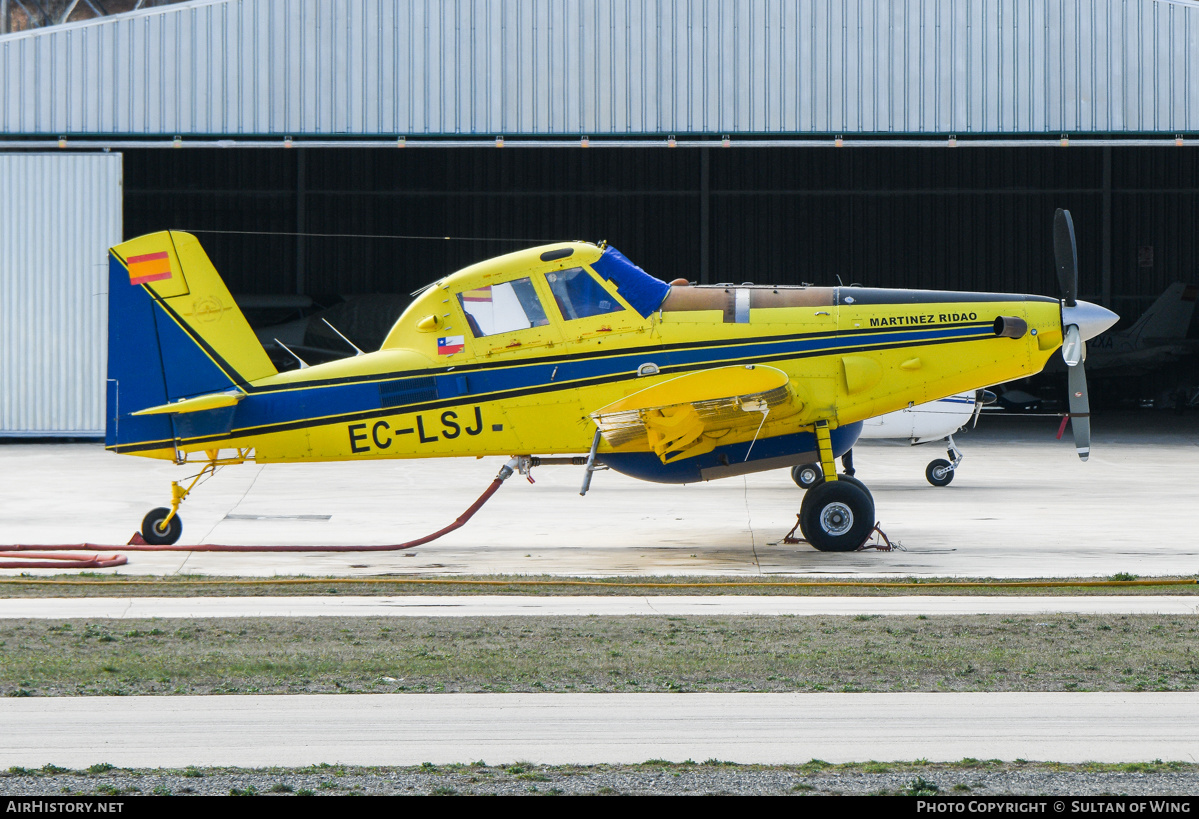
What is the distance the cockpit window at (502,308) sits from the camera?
11695 mm

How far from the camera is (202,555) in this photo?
1179cm

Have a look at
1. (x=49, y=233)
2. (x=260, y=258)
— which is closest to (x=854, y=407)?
(x=49, y=233)

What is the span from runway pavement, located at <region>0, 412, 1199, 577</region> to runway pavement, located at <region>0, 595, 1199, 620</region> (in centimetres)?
131

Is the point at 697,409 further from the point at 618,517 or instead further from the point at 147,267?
the point at 147,267

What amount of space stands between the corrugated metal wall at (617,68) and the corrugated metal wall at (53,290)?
1155 millimetres

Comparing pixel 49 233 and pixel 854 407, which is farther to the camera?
pixel 49 233

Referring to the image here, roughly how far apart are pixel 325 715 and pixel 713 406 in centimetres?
582

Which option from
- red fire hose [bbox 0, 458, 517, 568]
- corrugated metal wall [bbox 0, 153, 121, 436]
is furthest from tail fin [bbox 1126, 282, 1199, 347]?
red fire hose [bbox 0, 458, 517, 568]

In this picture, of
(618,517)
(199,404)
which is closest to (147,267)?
(199,404)

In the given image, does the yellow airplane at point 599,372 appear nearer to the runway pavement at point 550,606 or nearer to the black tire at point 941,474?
the runway pavement at point 550,606

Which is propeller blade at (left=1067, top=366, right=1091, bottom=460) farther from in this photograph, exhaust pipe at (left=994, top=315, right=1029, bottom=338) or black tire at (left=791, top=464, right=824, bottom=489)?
black tire at (left=791, top=464, right=824, bottom=489)

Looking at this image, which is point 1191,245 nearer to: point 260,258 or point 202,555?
point 260,258

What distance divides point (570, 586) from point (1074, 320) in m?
5.46

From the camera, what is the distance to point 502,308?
1173 cm
